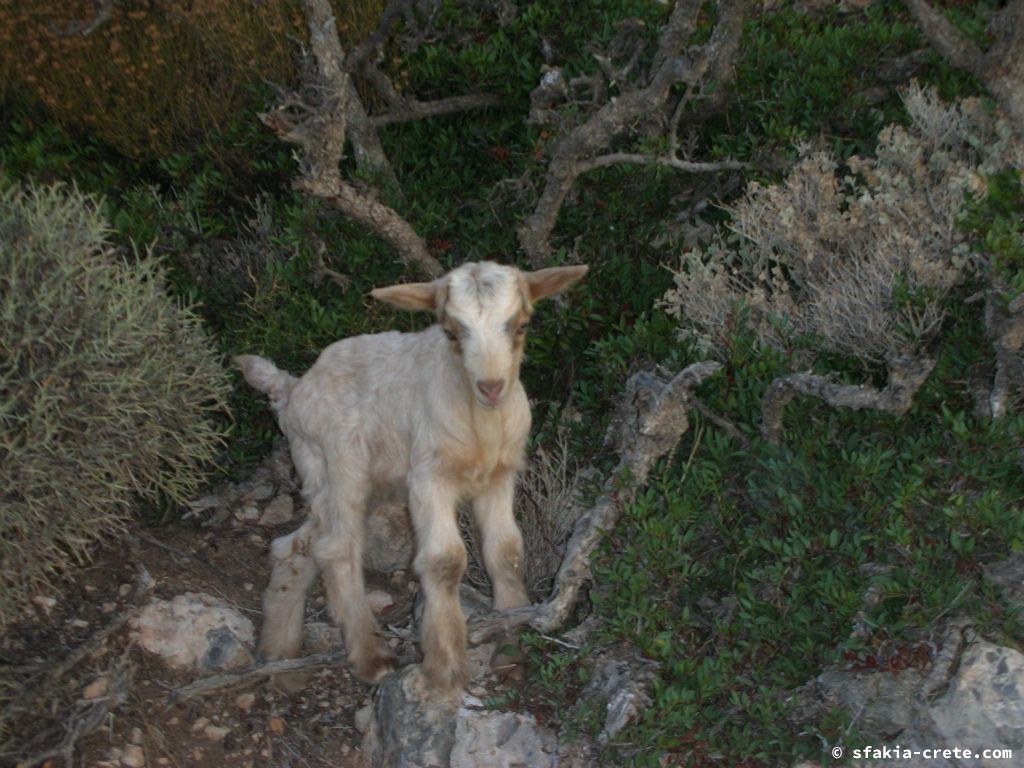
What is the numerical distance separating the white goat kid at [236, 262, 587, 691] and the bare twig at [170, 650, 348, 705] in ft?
0.51

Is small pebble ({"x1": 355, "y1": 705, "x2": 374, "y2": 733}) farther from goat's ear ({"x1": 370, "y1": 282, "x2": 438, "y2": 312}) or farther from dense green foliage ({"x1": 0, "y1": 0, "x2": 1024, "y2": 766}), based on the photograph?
→ goat's ear ({"x1": 370, "y1": 282, "x2": 438, "y2": 312})

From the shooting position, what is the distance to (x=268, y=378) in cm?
625

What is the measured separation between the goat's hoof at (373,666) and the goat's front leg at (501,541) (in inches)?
24.1

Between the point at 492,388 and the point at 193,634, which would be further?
the point at 193,634

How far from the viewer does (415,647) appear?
220 inches

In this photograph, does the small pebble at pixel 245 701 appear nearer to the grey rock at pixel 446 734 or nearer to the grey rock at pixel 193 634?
the grey rock at pixel 193 634

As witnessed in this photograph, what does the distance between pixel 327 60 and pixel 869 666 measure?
4125 mm

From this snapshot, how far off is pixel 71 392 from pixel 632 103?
11.2 feet

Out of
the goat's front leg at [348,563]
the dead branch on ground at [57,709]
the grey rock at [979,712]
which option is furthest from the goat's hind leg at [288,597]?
the grey rock at [979,712]

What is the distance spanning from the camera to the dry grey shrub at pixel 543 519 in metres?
6.12

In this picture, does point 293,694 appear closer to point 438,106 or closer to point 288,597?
point 288,597

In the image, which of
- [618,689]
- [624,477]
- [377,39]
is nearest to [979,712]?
[618,689]

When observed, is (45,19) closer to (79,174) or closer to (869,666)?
(79,174)

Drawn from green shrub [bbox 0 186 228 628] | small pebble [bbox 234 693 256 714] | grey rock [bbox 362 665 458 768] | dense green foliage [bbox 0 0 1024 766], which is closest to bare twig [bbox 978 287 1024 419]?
dense green foliage [bbox 0 0 1024 766]
